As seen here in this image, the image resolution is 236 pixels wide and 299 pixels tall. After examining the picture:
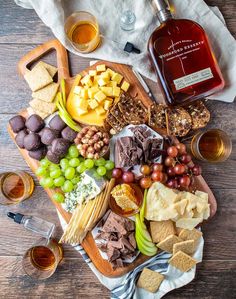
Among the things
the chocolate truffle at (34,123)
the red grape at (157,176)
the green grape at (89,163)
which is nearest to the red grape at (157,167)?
the red grape at (157,176)

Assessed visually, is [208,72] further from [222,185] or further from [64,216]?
[64,216]

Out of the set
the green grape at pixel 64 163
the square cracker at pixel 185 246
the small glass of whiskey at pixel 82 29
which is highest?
the small glass of whiskey at pixel 82 29

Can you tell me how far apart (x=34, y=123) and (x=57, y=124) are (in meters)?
0.08

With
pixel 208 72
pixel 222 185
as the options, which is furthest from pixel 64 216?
pixel 208 72

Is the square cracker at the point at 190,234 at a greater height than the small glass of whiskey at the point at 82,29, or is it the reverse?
the small glass of whiskey at the point at 82,29

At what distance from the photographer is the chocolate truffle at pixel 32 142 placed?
1.38m

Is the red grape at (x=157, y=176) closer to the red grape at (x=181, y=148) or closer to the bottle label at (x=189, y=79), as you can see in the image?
the red grape at (x=181, y=148)

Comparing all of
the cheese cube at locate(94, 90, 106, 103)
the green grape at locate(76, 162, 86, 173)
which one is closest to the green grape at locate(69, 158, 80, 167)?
the green grape at locate(76, 162, 86, 173)

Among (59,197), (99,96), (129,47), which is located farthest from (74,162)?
(129,47)

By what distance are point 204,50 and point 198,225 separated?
62 cm

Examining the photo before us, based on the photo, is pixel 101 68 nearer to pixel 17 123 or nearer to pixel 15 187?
pixel 17 123

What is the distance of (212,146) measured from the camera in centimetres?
145

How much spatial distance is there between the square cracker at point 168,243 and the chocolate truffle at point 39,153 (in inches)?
20.2

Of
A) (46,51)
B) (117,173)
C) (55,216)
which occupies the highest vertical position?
(46,51)
